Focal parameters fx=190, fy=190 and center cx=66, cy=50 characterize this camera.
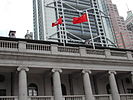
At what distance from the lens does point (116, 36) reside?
172 metres

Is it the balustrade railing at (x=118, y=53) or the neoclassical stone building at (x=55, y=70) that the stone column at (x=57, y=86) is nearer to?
the neoclassical stone building at (x=55, y=70)

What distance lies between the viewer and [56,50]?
2198 centimetres

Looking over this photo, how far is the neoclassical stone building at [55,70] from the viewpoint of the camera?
19.6 metres

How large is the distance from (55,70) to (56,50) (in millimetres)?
2399

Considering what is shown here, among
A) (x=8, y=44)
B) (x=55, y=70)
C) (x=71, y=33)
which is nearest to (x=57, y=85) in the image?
(x=55, y=70)

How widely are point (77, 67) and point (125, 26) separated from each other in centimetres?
17671

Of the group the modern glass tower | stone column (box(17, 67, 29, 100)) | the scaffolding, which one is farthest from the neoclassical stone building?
the scaffolding

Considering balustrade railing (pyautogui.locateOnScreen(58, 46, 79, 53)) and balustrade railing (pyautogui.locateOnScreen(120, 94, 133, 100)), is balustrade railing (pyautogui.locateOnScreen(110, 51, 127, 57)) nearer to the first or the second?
balustrade railing (pyautogui.locateOnScreen(120, 94, 133, 100))

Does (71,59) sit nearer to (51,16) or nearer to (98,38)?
(51,16)

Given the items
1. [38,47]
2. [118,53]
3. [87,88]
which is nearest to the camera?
[38,47]

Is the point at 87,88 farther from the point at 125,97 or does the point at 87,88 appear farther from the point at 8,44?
the point at 8,44

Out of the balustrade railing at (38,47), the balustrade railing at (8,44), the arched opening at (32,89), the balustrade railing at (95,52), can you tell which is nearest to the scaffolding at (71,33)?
the balustrade railing at (95,52)

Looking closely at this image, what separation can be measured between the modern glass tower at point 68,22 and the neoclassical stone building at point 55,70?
10468 cm

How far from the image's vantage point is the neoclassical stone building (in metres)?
19.6
